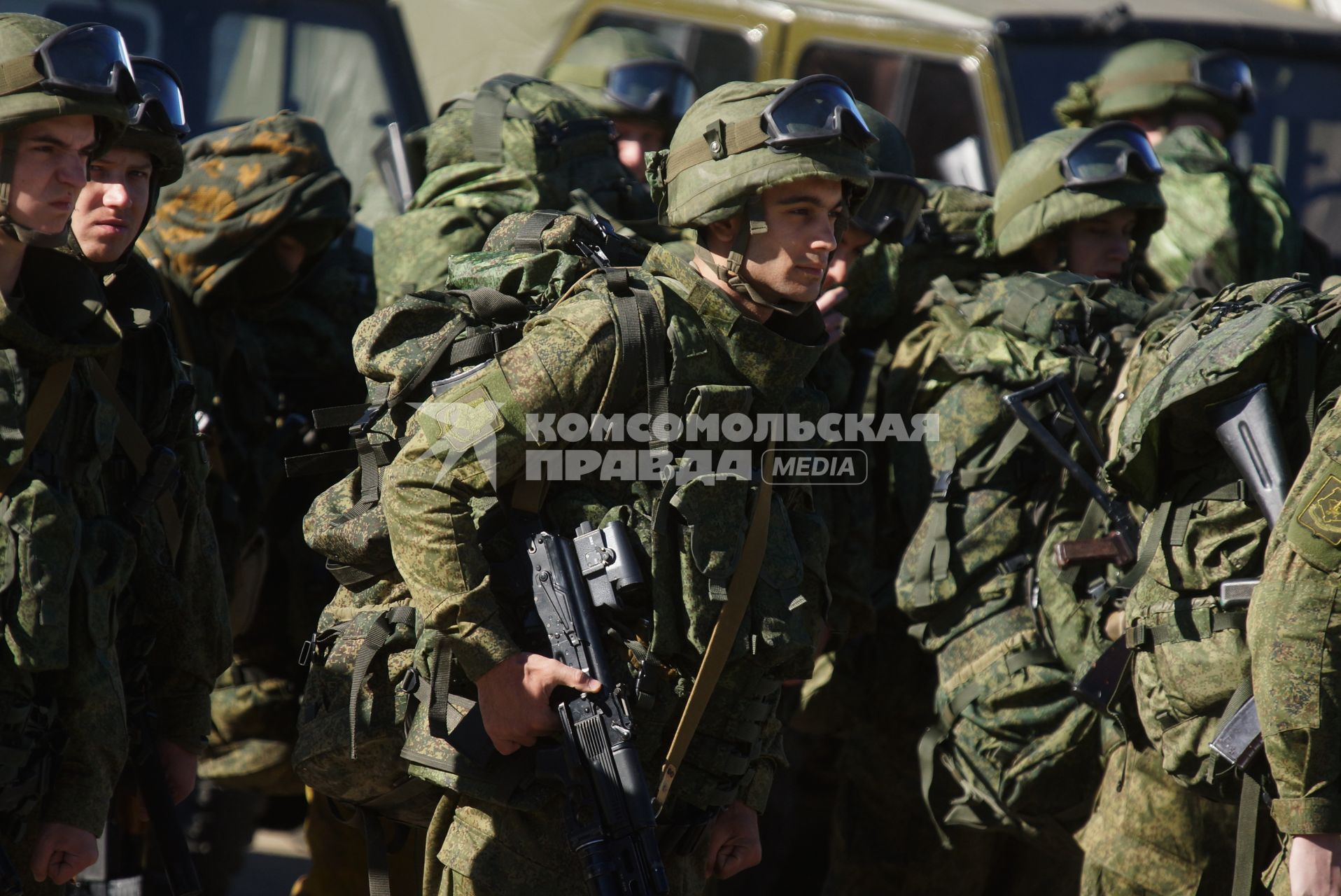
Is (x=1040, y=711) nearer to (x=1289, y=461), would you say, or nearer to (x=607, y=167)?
(x=1289, y=461)

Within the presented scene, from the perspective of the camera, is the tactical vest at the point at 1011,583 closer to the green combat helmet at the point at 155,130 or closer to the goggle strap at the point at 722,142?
the goggle strap at the point at 722,142

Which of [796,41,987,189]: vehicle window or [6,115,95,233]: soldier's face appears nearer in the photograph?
[6,115,95,233]: soldier's face

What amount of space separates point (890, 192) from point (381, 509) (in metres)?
2.25

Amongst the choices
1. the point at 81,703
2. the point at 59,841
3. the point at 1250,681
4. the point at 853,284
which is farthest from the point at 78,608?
the point at 853,284

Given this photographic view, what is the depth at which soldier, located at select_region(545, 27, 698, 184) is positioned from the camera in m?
6.04

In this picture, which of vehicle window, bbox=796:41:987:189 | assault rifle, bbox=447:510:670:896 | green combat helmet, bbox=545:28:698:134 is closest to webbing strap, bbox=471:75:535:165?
green combat helmet, bbox=545:28:698:134

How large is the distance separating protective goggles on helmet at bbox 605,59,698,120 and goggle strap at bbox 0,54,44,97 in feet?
10.8

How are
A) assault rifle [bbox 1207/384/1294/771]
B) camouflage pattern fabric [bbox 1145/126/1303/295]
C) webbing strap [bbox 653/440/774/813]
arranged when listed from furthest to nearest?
camouflage pattern fabric [bbox 1145/126/1303/295] → assault rifle [bbox 1207/384/1294/771] → webbing strap [bbox 653/440/774/813]

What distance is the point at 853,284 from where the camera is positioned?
4898 mm

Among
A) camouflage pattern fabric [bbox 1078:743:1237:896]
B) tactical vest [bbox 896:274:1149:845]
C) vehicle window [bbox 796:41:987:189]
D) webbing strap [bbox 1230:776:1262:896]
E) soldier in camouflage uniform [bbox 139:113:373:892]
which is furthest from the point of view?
vehicle window [bbox 796:41:987:189]

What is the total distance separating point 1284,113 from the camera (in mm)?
7566

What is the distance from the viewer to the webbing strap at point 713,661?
3094 millimetres

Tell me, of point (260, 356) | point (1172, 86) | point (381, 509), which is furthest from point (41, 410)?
point (1172, 86)

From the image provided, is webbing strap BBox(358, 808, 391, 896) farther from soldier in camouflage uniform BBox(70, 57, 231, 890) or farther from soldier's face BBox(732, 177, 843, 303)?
soldier's face BBox(732, 177, 843, 303)
